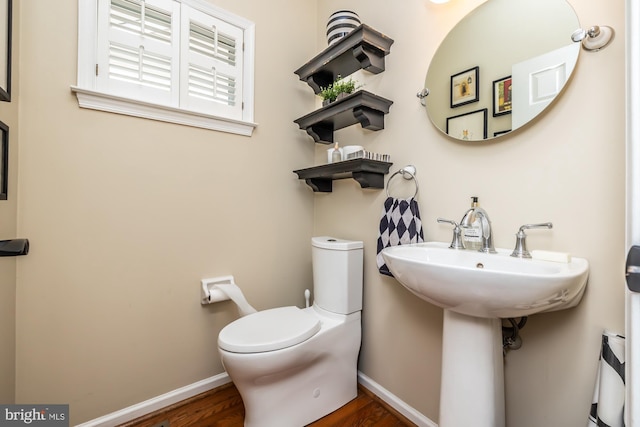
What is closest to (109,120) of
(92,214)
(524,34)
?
(92,214)

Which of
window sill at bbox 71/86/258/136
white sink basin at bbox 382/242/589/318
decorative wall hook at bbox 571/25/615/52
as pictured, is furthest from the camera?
window sill at bbox 71/86/258/136

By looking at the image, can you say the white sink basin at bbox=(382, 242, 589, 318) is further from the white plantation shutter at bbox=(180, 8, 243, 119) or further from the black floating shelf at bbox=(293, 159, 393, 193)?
the white plantation shutter at bbox=(180, 8, 243, 119)

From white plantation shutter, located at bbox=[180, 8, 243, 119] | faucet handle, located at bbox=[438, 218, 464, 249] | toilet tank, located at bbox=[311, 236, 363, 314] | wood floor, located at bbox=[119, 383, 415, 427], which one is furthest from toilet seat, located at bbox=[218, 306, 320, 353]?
white plantation shutter, located at bbox=[180, 8, 243, 119]

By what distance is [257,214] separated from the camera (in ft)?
5.69

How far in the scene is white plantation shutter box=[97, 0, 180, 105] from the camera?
4.25ft

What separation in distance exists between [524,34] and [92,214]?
1.88m

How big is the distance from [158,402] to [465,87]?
205 cm

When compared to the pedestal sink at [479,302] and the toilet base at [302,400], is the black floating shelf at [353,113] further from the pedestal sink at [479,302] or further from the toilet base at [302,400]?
the toilet base at [302,400]

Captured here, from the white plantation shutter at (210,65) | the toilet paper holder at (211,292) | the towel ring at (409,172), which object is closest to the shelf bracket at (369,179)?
the towel ring at (409,172)

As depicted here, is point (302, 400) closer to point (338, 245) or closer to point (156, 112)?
point (338, 245)

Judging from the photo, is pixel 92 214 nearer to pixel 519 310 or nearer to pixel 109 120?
pixel 109 120

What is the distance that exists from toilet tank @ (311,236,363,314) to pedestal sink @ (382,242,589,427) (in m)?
0.55

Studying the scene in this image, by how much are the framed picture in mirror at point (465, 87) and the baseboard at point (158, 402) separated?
1865mm

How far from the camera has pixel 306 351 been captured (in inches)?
49.4
